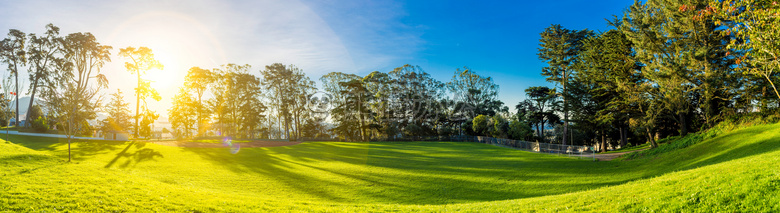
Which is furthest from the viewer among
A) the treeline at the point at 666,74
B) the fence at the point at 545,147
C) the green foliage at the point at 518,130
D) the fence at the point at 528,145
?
the green foliage at the point at 518,130

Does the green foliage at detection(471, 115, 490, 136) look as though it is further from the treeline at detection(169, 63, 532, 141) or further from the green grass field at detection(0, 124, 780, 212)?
the green grass field at detection(0, 124, 780, 212)

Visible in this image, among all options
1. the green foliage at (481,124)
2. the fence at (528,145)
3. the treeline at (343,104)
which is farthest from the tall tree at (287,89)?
the green foliage at (481,124)

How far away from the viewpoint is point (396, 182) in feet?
Answer: 57.8

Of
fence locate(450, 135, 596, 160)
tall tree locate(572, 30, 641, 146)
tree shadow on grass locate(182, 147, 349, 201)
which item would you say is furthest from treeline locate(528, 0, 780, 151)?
tree shadow on grass locate(182, 147, 349, 201)

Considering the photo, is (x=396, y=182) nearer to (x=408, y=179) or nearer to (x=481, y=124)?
(x=408, y=179)

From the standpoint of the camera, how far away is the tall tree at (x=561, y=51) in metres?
43.0

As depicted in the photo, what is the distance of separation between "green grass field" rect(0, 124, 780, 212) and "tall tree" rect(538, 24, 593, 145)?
2284 cm

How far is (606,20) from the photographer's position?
114ft

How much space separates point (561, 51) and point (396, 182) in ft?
121

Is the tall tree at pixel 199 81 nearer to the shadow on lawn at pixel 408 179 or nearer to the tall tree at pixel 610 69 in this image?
the shadow on lawn at pixel 408 179

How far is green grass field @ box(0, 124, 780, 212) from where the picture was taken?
8.26 meters

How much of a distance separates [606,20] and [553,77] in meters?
11.2

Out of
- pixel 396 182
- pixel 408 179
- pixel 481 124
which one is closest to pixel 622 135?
pixel 481 124

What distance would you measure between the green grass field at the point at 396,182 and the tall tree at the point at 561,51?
2284 centimetres
